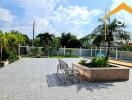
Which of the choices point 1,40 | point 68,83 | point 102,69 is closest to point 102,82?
point 102,69

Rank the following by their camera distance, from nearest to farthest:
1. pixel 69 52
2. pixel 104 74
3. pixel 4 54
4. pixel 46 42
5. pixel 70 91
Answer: pixel 70 91 → pixel 104 74 → pixel 4 54 → pixel 69 52 → pixel 46 42

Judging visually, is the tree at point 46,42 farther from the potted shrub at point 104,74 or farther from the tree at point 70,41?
the potted shrub at point 104,74

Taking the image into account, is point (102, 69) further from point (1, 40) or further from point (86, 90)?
point (1, 40)

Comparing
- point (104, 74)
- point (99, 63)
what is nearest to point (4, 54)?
point (99, 63)

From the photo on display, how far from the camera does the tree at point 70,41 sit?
51844 mm

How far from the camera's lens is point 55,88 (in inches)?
366

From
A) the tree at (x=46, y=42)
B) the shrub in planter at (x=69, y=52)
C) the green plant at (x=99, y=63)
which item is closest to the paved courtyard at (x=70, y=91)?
the green plant at (x=99, y=63)

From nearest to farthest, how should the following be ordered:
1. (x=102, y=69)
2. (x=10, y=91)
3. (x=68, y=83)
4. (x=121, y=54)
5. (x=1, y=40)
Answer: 1. (x=10, y=91)
2. (x=68, y=83)
3. (x=102, y=69)
4. (x=1, y=40)
5. (x=121, y=54)

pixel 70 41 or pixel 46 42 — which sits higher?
pixel 70 41

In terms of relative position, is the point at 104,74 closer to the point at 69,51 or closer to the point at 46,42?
the point at 69,51

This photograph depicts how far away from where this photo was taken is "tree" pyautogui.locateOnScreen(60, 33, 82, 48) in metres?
51.8

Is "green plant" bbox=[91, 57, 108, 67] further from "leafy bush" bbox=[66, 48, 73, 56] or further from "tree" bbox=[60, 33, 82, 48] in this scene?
"tree" bbox=[60, 33, 82, 48]

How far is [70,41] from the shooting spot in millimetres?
52875

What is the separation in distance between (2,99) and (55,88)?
233 cm
